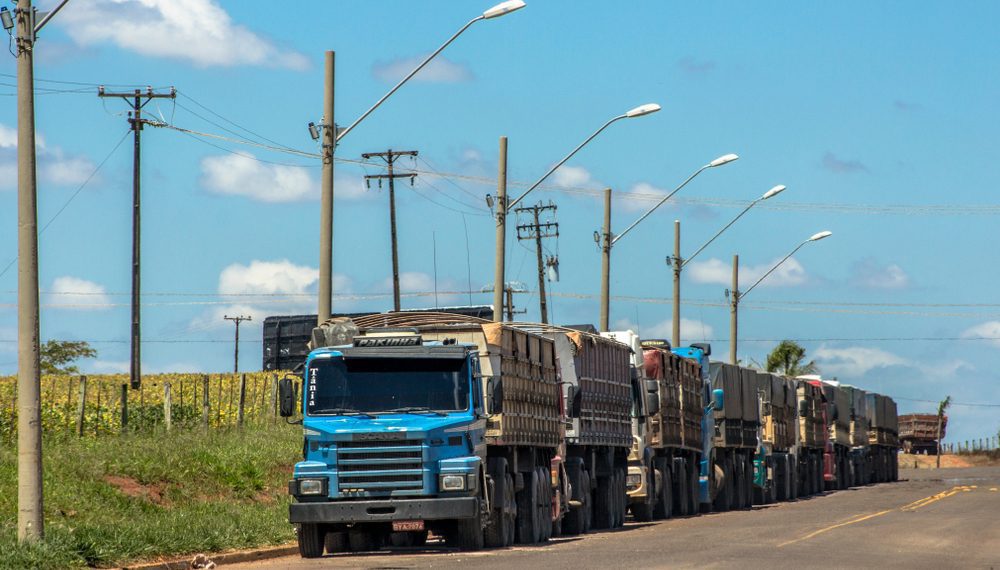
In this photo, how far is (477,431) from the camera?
2192 centimetres

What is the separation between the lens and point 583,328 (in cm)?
3109

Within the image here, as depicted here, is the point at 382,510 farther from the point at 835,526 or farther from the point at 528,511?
the point at 835,526

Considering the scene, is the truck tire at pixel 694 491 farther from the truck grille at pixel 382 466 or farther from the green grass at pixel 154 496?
the truck grille at pixel 382 466

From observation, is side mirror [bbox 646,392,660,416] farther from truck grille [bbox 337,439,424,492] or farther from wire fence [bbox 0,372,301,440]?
truck grille [bbox 337,439,424,492]

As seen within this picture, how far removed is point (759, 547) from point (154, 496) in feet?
35.0

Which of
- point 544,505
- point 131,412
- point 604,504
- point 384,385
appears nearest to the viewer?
point 384,385

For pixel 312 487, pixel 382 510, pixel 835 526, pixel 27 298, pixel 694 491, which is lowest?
pixel 835 526

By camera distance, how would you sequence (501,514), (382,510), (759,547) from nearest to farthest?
(382,510)
(759,547)
(501,514)

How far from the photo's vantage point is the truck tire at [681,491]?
37.4m

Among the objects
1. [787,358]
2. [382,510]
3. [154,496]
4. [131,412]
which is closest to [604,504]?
[154,496]

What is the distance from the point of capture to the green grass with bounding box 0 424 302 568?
18516mm

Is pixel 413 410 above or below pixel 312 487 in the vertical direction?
above

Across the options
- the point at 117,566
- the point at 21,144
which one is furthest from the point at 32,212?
the point at 117,566

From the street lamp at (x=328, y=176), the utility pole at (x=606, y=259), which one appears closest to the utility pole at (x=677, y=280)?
the utility pole at (x=606, y=259)
